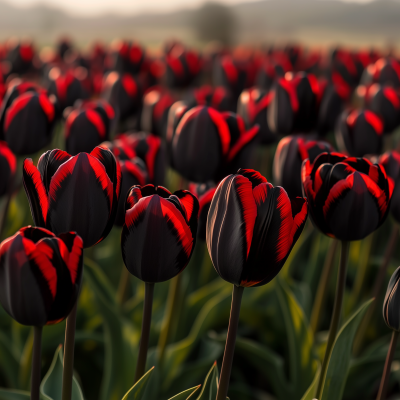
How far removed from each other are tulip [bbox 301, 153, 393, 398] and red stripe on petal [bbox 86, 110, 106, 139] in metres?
0.64

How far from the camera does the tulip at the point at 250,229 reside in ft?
1.96

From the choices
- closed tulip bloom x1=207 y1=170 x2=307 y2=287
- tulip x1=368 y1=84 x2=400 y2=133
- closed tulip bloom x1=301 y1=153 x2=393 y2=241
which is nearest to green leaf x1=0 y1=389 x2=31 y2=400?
closed tulip bloom x1=207 y1=170 x2=307 y2=287

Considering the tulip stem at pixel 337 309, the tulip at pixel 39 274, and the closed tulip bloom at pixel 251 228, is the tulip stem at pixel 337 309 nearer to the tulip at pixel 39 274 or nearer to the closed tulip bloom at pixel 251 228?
the closed tulip bloom at pixel 251 228

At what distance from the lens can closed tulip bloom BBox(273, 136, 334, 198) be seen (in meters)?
0.99

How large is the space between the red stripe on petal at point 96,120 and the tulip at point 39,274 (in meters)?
Answer: 0.70

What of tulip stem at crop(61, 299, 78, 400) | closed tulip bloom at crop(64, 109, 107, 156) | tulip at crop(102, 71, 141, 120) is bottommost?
tulip stem at crop(61, 299, 78, 400)

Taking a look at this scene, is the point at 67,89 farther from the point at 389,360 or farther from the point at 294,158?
the point at 389,360

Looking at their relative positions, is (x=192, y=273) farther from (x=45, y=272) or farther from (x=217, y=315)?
(x=45, y=272)

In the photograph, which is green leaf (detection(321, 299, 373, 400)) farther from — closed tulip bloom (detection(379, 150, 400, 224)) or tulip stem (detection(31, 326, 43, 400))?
tulip stem (detection(31, 326, 43, 400))

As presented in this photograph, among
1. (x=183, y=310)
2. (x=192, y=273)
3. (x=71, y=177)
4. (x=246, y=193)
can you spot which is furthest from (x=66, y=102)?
(x=246, y=193)

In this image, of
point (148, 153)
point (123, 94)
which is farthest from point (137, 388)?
point (123, 94)

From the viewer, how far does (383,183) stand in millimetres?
761

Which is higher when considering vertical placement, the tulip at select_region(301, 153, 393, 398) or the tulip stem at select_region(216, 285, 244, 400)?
the tulip at select_region(301, 153, 393, 398)

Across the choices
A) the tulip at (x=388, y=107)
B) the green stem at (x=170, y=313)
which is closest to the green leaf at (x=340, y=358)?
the green stem at (x=170, y=313)
